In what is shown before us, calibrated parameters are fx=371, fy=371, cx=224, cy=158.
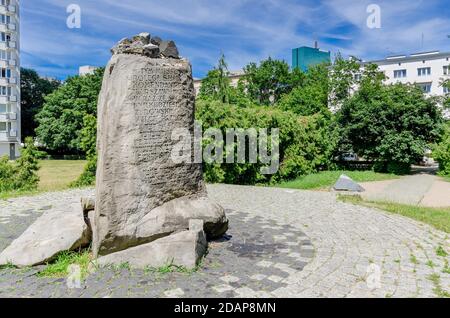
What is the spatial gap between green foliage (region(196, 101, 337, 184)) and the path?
3942 millimetres

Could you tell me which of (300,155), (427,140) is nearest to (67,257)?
(300,155)

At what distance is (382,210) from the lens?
32.3 ft

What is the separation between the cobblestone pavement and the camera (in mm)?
4355

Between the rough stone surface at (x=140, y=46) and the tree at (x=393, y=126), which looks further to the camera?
the tree at (x=393, y=126)

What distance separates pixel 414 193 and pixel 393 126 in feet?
31.3

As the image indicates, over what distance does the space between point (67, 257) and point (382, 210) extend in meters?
7.85

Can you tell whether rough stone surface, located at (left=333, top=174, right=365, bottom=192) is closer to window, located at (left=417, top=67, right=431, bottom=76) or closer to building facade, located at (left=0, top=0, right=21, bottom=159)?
building facade, located at (left=0, top=0, right=21, bottom=159)

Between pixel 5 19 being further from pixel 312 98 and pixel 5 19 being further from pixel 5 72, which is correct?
pixel 312 98

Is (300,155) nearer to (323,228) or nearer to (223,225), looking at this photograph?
(323,228)

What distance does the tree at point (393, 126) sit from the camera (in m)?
22.8

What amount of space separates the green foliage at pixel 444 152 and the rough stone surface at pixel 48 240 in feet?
72.4

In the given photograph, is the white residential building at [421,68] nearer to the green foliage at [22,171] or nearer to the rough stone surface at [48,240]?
the green foliage at [22,171]

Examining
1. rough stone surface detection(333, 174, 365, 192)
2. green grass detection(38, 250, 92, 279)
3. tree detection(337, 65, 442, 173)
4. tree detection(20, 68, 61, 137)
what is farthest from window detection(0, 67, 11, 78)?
green grass detection(38, 250, 92, 279)

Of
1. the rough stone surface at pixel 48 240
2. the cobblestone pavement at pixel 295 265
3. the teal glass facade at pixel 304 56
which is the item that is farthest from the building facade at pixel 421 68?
the rough stone surface at pixel 48 240
